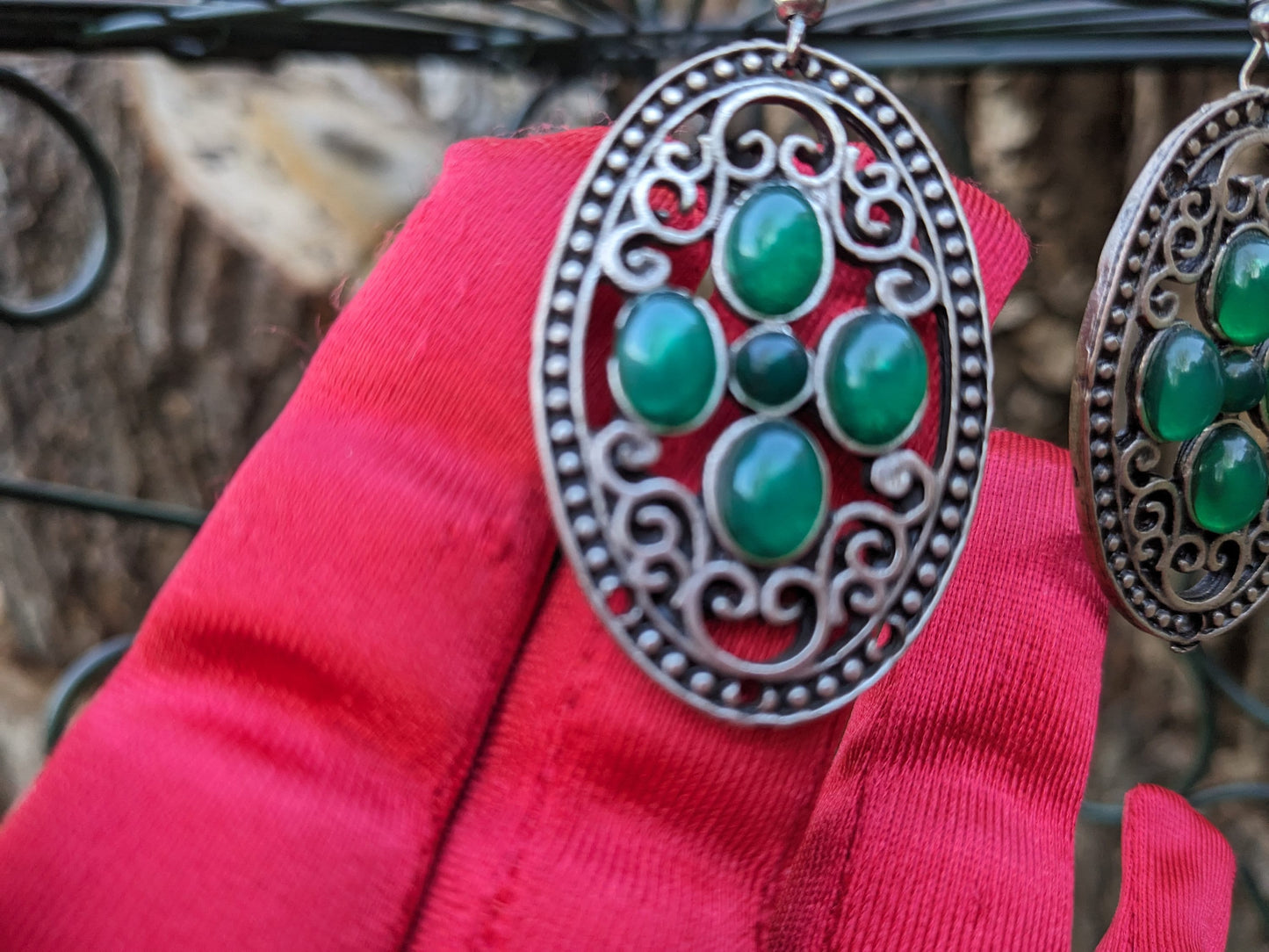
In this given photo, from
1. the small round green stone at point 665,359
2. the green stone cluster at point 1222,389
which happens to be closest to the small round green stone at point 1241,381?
the green stone cluster at point 1222,389

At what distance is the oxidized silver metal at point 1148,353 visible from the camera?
422 mm

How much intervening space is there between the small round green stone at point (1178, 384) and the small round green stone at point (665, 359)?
0.20m

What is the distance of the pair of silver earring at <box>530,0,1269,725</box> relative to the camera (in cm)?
35

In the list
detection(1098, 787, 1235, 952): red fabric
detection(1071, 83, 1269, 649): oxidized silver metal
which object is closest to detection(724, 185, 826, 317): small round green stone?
detection(1071, 83, 1269, 649): oxidized silver metal

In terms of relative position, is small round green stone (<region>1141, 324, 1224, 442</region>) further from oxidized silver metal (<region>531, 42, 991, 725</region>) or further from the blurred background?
the blurred background

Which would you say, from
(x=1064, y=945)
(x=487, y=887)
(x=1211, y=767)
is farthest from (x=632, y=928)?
(x=1211, y=767)

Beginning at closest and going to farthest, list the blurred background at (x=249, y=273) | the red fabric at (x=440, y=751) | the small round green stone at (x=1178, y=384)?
the red fabric at (x=440, y=751)
the small round green stone at (x=1178, y=384)
the blurred background at (x=249, y=273)

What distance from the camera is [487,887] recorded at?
0.33 meters

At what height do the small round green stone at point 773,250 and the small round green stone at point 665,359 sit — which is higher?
the small round green stone at point 773,250

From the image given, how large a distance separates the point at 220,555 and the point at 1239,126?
0.46 m

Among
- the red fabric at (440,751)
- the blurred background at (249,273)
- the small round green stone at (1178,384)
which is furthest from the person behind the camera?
the blurred background at (249,273)

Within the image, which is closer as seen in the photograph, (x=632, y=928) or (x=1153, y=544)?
(x=632, y=928)

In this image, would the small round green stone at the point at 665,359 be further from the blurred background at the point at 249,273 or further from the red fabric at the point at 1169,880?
the blurred background at the point at 249,273

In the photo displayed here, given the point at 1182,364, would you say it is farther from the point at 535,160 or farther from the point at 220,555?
the point at 220,555
